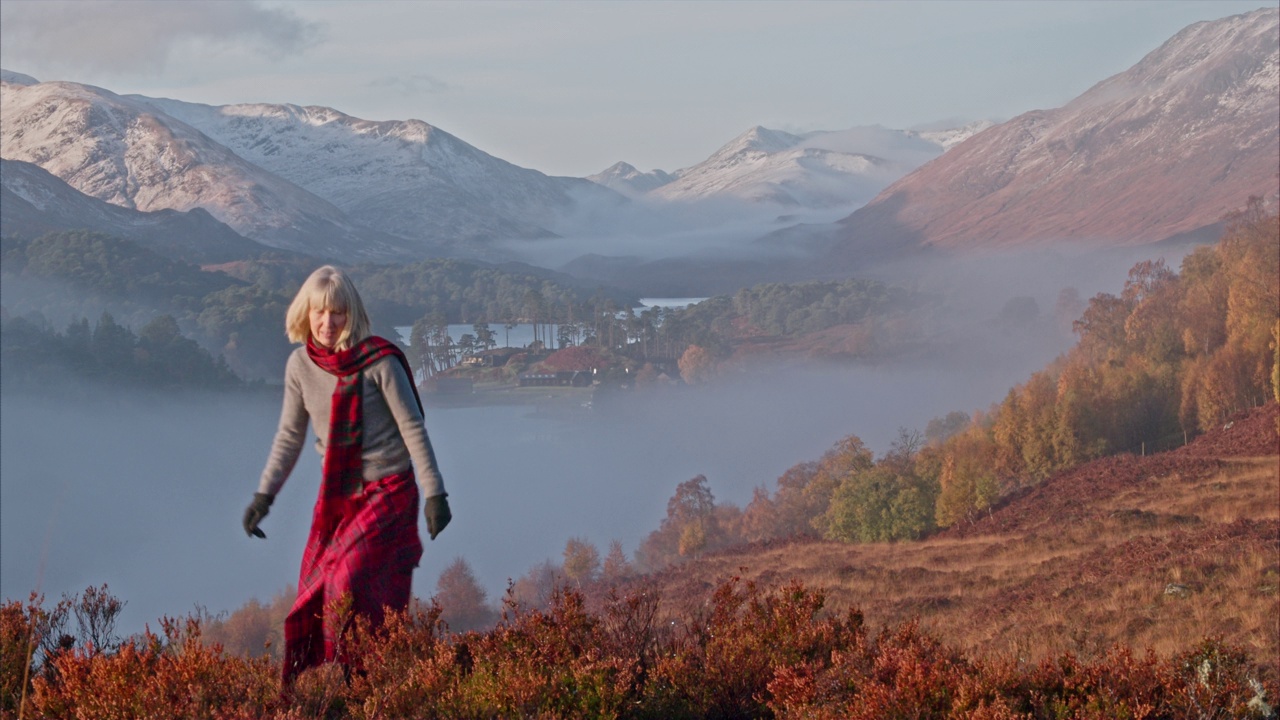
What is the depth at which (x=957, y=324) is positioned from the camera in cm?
19962

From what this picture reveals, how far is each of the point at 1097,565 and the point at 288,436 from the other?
61.2ft

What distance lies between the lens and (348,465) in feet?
16.5

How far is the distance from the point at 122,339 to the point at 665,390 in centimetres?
8005

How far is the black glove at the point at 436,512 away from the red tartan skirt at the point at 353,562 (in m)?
0.28

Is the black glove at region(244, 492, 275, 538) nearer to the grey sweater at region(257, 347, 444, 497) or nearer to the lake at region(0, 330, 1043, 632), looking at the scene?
the grey sweater at region(257, 347, 444, 497)

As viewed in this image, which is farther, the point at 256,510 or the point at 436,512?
the point at 256,510

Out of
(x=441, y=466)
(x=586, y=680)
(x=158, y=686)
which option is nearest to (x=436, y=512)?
(x=586, y=680)

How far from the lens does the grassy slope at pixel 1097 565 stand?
43.5 feet

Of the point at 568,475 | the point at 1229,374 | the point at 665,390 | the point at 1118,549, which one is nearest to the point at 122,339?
the point at 568,475

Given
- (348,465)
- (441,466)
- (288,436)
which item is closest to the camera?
(348,465)

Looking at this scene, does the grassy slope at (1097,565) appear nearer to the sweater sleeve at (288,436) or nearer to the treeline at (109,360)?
the sweater sleeve at (288,436)

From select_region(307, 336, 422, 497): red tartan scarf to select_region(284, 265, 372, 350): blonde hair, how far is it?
0.05 m

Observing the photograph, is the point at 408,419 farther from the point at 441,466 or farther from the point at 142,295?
the point at 142,295

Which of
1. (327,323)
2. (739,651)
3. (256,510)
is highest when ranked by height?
(327,323)
